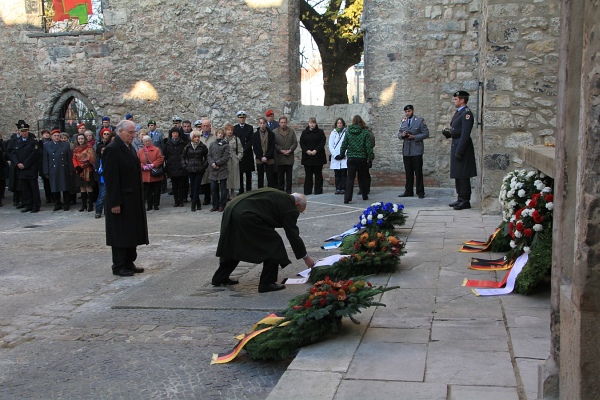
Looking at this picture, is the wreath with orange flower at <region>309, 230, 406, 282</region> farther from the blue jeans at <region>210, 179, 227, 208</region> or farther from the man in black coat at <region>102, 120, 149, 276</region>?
the blue jeans at <region>210, 179, 227, 208</region>

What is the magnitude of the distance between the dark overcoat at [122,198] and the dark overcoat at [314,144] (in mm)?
7141

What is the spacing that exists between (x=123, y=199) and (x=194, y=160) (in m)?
5.91

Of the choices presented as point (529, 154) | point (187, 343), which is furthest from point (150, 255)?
point (529, 154)

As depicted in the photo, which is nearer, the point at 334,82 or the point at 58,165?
the point at 58,165

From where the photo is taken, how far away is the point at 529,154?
568 cm

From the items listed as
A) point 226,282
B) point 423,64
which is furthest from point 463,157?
point 226,282

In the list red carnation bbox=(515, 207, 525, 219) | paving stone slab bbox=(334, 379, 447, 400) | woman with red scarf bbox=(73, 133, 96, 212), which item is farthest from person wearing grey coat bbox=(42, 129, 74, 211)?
paving stone slab bbox=(334, 379, 447, 400)

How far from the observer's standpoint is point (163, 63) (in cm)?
1686

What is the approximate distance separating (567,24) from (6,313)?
5504 mm

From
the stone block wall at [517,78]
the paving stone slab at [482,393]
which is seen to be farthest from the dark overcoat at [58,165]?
the paving stone slab at [482,393]

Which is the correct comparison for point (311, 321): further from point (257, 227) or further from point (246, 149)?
point (246, 149)

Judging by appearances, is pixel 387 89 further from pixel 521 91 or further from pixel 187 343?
pixel 187 343

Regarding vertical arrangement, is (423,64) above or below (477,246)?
above

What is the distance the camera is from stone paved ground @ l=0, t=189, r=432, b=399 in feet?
14.8
